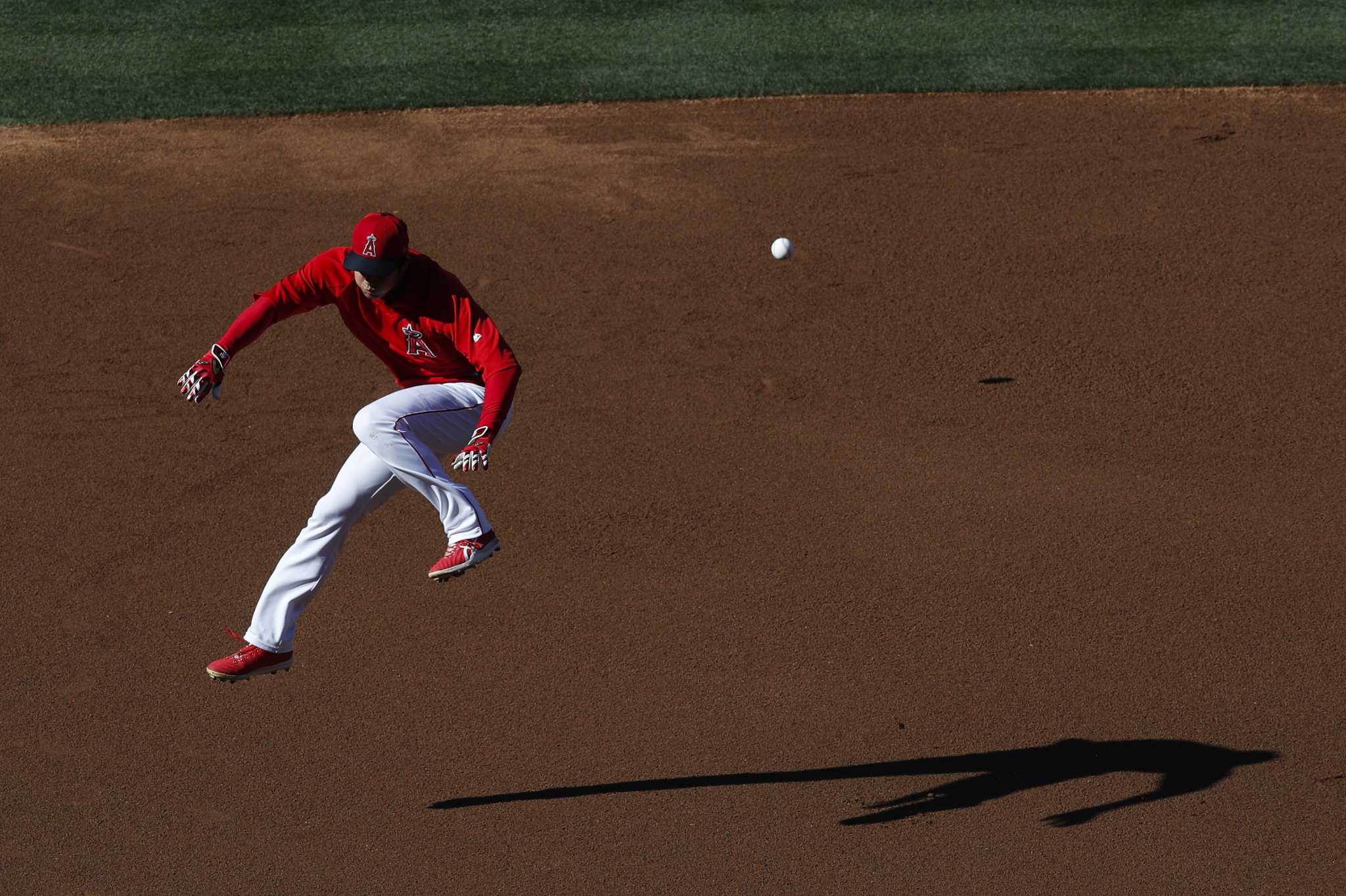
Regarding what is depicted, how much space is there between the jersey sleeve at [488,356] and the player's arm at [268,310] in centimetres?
62

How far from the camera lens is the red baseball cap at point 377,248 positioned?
6.40 meters

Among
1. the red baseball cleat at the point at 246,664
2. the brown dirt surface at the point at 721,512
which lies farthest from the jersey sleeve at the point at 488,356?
the brown dirt surface at the point at 721,512

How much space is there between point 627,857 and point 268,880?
155cm

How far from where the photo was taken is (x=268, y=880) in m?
6.80

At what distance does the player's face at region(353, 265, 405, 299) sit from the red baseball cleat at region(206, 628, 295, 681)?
1.60 meters

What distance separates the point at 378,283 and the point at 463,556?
1.17 metres

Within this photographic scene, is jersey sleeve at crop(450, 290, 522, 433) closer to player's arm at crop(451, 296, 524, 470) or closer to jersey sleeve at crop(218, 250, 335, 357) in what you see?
player's arm at crop(451, 296, 524, 470)

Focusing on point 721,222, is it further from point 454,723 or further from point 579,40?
point 454,723

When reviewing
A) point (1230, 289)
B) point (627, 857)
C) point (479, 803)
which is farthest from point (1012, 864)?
point (1230, 289)

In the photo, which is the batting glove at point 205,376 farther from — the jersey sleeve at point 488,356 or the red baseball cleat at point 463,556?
the red baseball cleat at point 463,556

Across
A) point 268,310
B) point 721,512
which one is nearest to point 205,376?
point 268,310

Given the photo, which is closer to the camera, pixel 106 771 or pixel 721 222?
pixel 106 771

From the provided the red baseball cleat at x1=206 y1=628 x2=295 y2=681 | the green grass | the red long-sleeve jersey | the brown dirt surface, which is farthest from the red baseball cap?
the green grass

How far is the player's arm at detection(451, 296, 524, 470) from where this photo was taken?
641 cm
